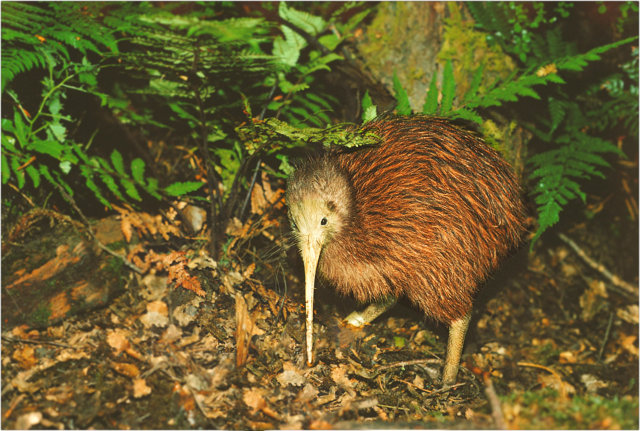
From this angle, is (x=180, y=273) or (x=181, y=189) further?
(x=181, y=189)

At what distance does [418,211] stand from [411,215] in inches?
1.9

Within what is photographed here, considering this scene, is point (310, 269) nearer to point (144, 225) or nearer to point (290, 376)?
point (290, 376)

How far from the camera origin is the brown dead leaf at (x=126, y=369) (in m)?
2.43

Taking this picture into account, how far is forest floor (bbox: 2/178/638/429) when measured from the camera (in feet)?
7.63

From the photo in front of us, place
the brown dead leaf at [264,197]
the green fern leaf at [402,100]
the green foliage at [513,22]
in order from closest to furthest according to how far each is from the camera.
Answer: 1. the green fern leaf at [402,100]
2. the brown dead leaf at [264,197]
3. the green foliage at [513,22]

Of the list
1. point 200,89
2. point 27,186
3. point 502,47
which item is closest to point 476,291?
point 502,47

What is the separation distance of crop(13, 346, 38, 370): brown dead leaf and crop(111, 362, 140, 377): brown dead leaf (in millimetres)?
398

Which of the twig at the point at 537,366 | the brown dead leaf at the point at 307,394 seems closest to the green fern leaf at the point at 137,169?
the brown dead leaf at the point at 307,394

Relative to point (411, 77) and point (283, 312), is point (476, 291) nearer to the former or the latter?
point (283, 312)

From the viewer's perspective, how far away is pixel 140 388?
2.38 meters

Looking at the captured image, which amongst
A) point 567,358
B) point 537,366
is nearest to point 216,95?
point 537,366

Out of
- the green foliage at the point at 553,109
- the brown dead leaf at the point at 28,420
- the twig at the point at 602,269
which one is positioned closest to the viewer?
the brown dead leaf at the point at 28,420

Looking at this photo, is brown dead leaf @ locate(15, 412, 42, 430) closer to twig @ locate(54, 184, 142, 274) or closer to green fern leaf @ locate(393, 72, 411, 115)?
twig @ locate(54, 184, 142, 274)

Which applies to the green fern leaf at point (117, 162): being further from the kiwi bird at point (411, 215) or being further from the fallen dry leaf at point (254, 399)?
the fallen dry leaf at point (254, 399)
